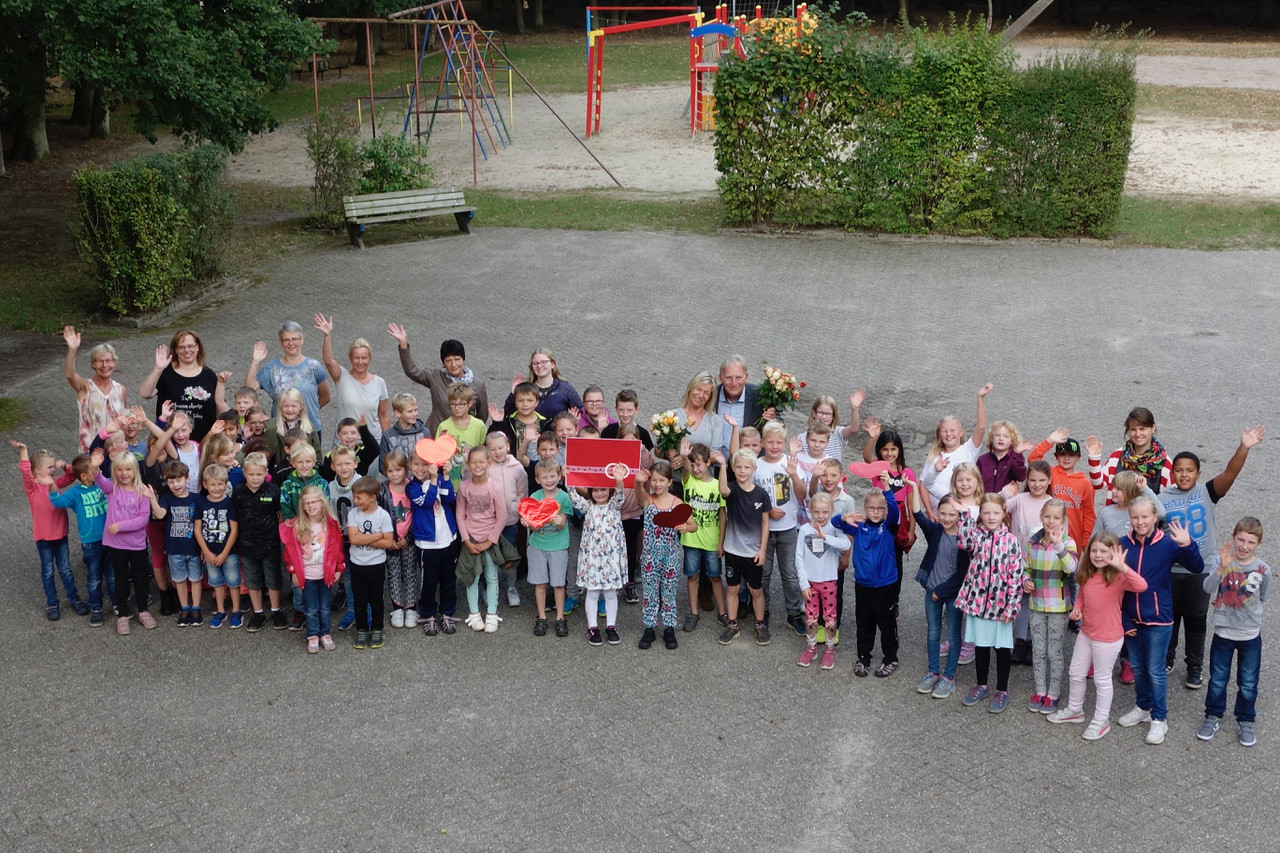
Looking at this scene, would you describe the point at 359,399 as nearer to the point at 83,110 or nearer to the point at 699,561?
the point at 699,561

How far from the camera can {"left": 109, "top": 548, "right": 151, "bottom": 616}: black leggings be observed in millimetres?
8195

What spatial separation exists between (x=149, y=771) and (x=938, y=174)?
47.7 ft

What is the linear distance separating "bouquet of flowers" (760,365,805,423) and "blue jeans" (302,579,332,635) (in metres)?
3.48

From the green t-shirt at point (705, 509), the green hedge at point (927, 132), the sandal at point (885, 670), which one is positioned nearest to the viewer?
the sandal at point (885, 670)

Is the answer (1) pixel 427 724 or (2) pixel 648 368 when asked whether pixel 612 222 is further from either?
(1) pixel 427 724

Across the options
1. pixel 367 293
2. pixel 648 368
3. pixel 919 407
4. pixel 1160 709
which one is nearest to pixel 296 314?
pixel 367 293

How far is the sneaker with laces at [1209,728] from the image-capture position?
6.82 meters

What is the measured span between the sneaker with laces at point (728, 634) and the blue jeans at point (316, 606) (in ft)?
8.80

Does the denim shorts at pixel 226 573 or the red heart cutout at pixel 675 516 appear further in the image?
the denim shorts at pixel 226 573

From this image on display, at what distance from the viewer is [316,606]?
7.98 meters

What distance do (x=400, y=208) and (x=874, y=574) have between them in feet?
44.4

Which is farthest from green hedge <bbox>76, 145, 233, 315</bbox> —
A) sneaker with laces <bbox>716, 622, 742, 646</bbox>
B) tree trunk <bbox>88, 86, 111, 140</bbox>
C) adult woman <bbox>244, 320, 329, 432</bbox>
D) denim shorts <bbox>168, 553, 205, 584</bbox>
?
tree trunk <bbox>88, 86, 111, 140</bbox>

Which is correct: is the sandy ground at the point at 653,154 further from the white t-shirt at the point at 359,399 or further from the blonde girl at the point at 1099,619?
the blonde girl at the point at 1099,619

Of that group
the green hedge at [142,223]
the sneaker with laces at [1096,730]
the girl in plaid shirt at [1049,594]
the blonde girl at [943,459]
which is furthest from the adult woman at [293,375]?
the green hedge at [142,223]
